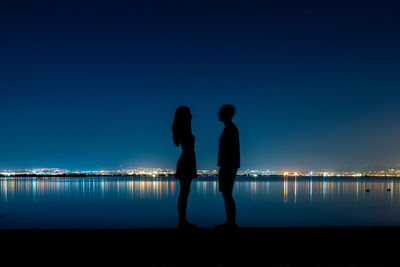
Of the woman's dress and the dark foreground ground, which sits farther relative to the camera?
the woman's dress

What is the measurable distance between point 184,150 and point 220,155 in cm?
60

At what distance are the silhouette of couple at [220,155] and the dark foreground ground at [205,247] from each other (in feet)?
2.02

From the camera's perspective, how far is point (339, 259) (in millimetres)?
3891

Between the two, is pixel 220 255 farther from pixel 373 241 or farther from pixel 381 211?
pixel 381 211

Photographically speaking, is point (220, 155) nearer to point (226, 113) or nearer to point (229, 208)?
point (226, 113)

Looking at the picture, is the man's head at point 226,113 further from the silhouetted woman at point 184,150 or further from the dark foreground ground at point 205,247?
the dark foreground ground at point 205,247

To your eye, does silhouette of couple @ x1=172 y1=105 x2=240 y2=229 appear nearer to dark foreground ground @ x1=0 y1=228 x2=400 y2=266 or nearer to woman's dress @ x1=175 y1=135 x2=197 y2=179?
woman's dress @ x1=175 y1=135 x2=197 y2=179

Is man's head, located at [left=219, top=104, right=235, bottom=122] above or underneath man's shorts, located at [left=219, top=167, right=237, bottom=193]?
above

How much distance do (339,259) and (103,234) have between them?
326cm

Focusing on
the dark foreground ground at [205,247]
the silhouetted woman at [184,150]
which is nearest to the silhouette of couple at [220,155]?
the silhouetted woman at [184,150]

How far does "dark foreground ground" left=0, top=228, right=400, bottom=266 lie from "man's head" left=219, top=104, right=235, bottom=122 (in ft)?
5.82

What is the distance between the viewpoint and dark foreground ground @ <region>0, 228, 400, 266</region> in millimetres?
3822

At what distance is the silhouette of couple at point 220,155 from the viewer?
4.87 meters

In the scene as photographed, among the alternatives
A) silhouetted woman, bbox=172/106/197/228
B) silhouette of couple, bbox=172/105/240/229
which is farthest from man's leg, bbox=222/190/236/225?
silhouetted woman, bbox=172/106/197/228
